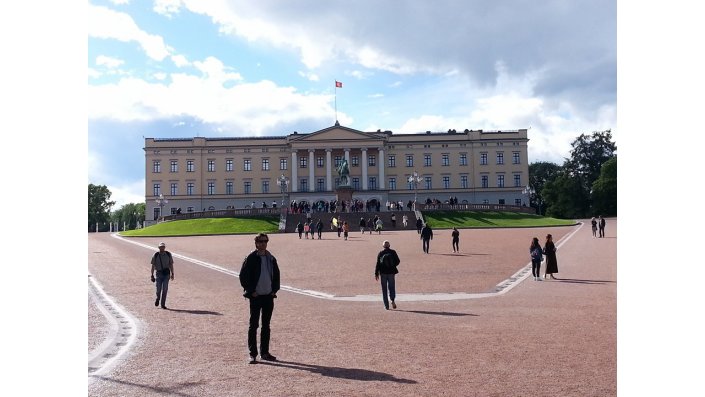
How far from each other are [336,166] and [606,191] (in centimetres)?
6543

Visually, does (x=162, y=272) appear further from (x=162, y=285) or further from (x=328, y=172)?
(x=328, y=172)

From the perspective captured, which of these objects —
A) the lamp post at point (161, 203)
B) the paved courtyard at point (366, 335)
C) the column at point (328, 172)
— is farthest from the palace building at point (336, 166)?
the paved courtyard at point (366, 335)

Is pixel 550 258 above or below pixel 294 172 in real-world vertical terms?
below

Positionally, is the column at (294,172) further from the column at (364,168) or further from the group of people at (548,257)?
the group of people at (548,257)

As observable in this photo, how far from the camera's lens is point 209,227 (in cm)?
5369

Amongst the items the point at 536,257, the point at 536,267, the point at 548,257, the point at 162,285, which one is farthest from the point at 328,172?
the point at 162,285

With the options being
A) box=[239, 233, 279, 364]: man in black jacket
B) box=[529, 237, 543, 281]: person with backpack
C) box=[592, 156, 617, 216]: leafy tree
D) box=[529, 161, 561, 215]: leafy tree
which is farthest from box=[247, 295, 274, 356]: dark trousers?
box=[529, 161, 561, 215]: leafy tree

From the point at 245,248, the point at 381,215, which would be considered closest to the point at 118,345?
the point at 245,248

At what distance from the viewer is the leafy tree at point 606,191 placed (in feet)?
69.6

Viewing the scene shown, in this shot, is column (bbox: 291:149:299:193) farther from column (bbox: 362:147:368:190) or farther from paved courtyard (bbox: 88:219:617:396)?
paved courtyard (bbox: 88:219:617:396)

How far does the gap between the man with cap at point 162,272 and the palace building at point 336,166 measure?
72.9 m

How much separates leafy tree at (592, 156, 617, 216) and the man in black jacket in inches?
600
